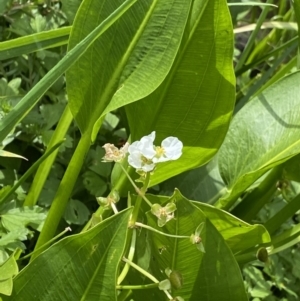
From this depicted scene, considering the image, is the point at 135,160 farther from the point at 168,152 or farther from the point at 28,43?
the point at 28,43

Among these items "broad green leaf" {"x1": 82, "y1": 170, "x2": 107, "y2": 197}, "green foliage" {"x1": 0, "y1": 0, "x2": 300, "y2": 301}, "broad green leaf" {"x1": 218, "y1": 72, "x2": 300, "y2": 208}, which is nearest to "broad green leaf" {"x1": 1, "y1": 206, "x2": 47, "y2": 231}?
"green foliage" {"x1": 0, "y1": 0, "x2": 300, "y2": 301}

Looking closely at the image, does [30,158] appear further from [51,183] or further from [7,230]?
[7,230]

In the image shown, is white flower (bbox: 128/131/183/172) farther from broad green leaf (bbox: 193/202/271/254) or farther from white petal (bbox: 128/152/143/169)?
broad green leaf (bbox: 193/202/271/254)

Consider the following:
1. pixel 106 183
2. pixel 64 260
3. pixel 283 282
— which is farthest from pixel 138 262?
pixel 283 282

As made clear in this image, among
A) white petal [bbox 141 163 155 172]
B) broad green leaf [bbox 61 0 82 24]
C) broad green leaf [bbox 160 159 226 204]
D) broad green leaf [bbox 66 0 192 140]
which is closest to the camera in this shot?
white petal [bbox 141 163 155 172]

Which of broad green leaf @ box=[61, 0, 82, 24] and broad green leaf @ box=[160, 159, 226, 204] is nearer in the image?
broad green leaf @ box=[61, 0, 82, 24]

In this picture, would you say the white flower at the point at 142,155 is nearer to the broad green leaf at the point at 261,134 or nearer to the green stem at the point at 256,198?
the broad green leaf at the point at 261,134

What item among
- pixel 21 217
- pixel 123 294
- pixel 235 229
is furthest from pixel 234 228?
pixel 21 217

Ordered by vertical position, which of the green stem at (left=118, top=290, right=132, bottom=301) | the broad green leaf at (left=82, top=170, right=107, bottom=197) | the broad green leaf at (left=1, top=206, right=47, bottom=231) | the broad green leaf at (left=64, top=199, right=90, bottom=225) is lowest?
the green stem at (left=118, top=290, right=132, bottom=301)

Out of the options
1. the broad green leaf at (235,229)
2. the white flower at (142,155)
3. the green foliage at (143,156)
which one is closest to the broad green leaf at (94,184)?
the green foliage at (143,156)
